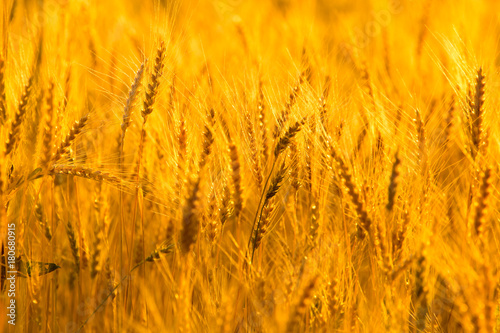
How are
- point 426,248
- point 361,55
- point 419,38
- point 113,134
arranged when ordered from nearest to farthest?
point 426,248
point 113,134
point 361,55
point 419,38

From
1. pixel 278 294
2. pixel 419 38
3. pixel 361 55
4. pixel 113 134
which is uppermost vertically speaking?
pixel 419 38

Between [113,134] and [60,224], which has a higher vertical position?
[113,134]

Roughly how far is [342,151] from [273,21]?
3446 millimetres

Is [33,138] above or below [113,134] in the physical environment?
below

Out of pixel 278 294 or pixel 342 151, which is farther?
pixel 342 151

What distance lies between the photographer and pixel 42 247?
1727mm

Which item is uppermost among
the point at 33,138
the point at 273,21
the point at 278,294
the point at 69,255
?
the point at 273,21

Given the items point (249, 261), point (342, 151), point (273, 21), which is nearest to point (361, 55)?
Answer: point (342, 151)

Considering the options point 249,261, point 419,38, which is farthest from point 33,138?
point 419,38

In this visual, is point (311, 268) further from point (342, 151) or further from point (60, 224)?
point (60, 224)

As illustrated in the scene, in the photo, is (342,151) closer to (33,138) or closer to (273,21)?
(33,138)

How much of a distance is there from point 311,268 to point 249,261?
18 cm

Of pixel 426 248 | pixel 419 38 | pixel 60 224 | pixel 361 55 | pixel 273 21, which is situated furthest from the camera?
pixel 273 21

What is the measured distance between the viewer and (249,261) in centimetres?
146
